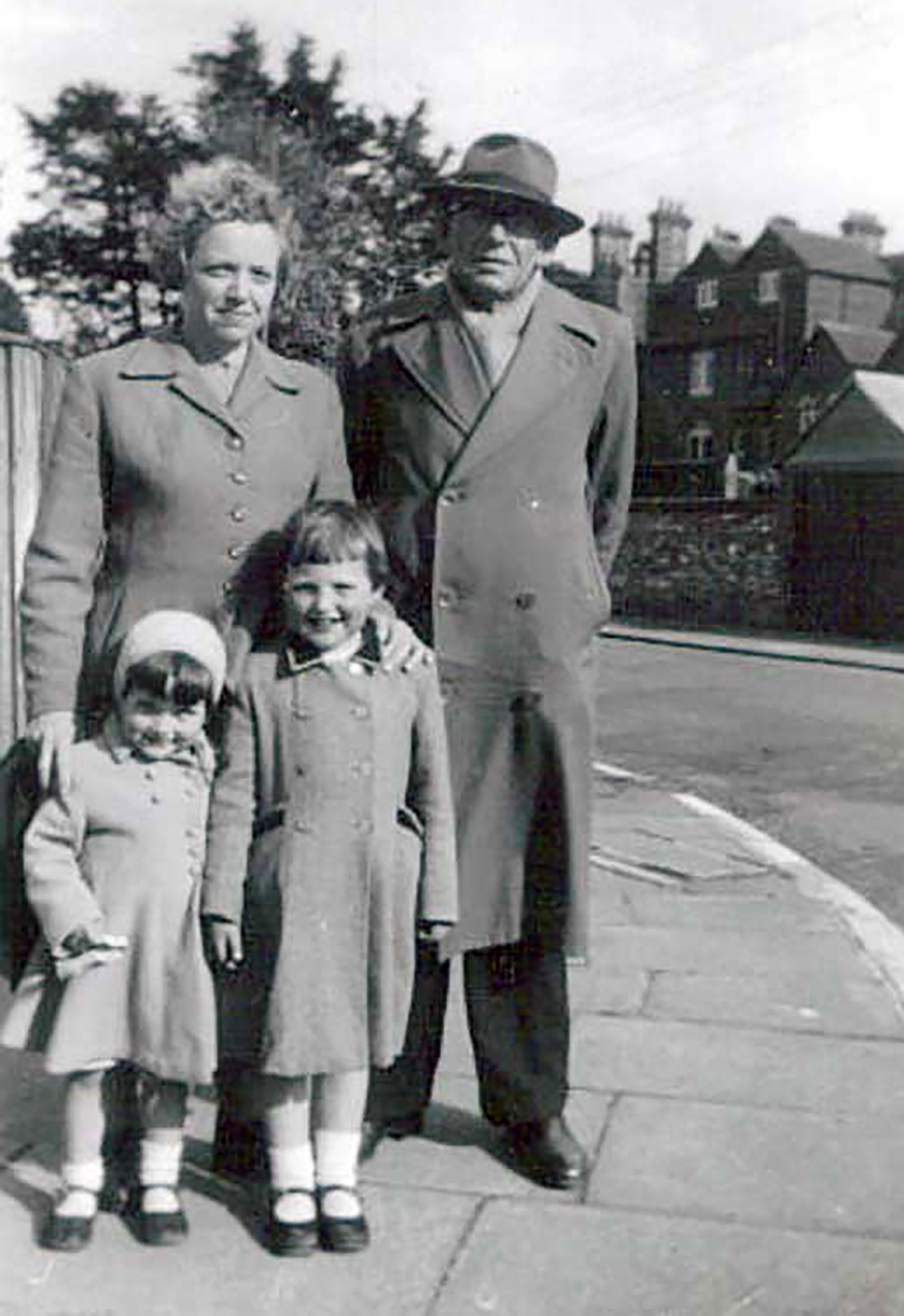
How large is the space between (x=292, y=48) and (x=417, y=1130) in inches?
1387

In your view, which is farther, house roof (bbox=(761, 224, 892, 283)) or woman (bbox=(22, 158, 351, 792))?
house roof (bbox=(761, 224, 892, 283))

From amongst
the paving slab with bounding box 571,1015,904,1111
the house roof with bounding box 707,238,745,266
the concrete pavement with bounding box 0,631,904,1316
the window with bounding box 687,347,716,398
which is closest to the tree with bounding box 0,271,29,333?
A: the concrete pavement with bounding box 0,631,904,1316

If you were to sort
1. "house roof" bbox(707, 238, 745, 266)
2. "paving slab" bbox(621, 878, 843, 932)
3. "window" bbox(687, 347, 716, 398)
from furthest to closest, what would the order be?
"house roof" bbox(707, 238, 745, 266), "window" bbox(687, 347, 716, 398), "paving slab" bbox(621, 878, 843, 932)

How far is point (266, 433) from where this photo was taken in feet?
11.1

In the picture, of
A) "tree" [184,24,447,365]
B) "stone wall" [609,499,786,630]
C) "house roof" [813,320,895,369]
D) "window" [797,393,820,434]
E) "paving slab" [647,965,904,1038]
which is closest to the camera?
"paving slab" [647,965,904,1038]

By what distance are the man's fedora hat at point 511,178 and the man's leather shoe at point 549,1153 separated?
2021 mm

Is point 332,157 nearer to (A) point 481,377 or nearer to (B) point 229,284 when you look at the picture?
(A) point 481,377

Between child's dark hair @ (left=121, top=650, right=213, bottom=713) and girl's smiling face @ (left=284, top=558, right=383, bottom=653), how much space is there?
0.76 feet

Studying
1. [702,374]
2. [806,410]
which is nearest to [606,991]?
[806,410]

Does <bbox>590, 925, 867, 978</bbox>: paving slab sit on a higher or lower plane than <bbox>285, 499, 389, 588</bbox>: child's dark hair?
lower

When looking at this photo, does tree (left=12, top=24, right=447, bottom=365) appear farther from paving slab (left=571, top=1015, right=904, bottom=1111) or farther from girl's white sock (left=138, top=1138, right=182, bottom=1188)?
girl's white sock (left=138, top=1138, right=182, bottom=1188)

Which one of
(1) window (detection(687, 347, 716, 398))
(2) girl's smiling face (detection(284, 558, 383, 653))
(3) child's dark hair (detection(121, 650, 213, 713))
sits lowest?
(3) child's dark hair (detection(121, 650, 213, 713))

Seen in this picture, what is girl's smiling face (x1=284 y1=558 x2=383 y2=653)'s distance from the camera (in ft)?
10.6

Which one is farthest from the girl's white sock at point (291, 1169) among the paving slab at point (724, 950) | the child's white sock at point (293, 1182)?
the paving slab at point (724, 950)
